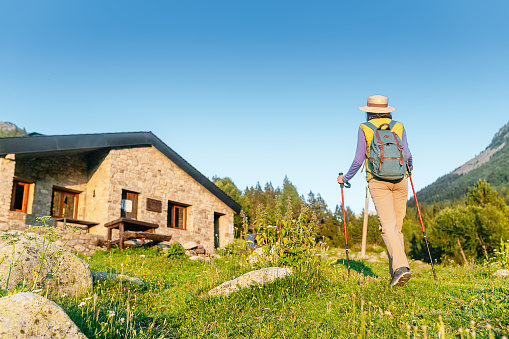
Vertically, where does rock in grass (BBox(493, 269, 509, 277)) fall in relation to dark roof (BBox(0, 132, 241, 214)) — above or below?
below

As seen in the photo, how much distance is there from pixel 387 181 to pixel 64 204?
13.8 metres

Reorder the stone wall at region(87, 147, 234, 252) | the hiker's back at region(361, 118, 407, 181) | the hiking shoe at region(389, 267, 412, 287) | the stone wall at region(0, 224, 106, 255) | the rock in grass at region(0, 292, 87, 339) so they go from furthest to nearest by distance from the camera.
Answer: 1. the stone wall at region(87, 147, 234, 252)
2. the stone wall at region(0, 224, 106, 255)
3. the hiker's back at region(361, 118, 407, 181)
4. the hiking shoe at region(389, 267, 412, 287)
5. the rock in grass at region(0, 292, 87, 339)

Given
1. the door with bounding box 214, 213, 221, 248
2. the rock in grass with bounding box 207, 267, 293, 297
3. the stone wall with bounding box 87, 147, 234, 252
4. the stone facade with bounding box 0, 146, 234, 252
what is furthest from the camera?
the door with bounding box 214, 213, 221, 248

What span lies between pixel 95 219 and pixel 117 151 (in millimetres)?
2789

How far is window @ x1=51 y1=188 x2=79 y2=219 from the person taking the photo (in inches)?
601

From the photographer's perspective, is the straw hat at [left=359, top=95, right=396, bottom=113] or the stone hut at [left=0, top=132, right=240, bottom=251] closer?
the straw hat at [left=359, top=95, right=396, bottom=113]

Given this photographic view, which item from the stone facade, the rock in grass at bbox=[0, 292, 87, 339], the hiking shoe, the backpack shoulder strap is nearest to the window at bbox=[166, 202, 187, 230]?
the stone facade

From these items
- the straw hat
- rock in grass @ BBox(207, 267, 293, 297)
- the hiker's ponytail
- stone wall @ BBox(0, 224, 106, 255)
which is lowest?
rock in grass @ BBox(207, 267, 293, 297)

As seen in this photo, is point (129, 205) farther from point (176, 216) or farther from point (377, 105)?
point (377, 105)

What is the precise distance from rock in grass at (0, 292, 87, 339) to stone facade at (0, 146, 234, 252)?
10748 millimetres

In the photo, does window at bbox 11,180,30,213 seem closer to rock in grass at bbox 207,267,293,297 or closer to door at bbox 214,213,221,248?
door at bbox 214,213,221,248

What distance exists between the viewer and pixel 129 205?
640 inches

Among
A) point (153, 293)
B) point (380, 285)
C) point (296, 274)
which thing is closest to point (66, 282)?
point (153, 293)

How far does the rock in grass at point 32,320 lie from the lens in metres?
2.74
